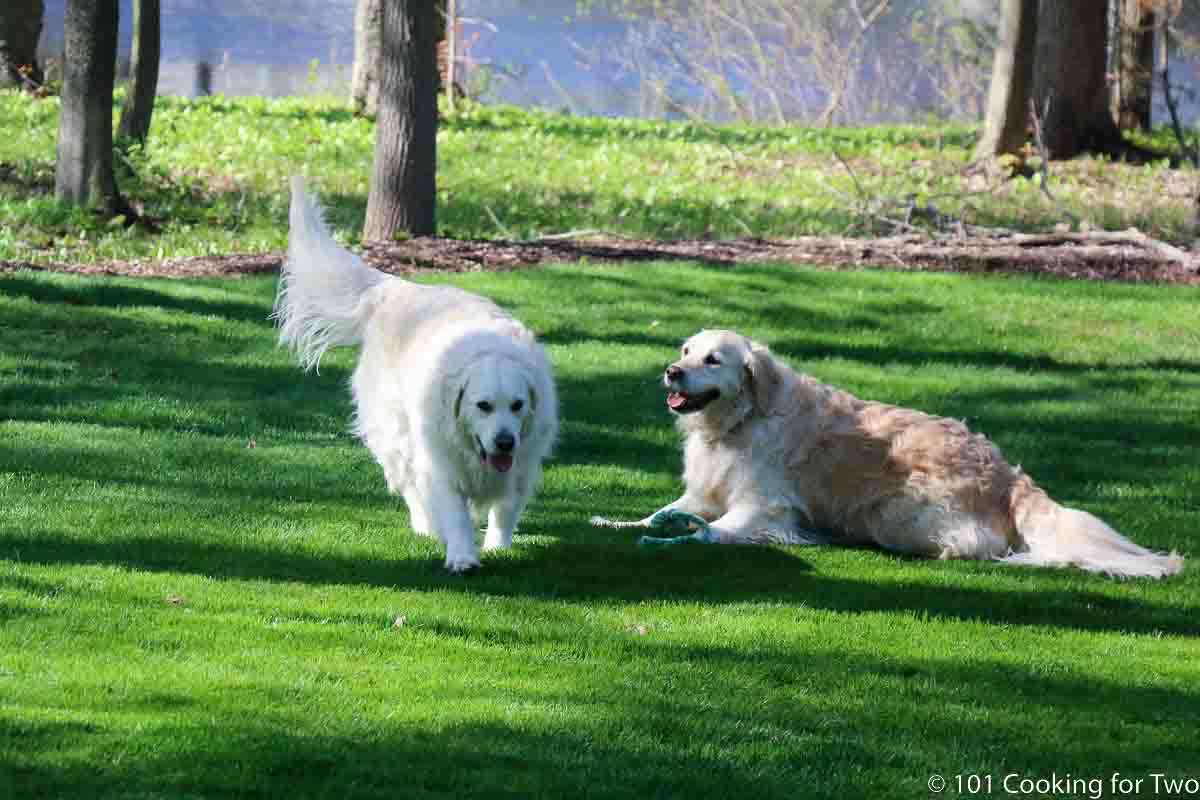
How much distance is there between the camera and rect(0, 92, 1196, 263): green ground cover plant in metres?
16.7

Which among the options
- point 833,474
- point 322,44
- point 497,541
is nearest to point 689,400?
point 833,474

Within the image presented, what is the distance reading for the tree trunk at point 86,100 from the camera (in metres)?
14.6

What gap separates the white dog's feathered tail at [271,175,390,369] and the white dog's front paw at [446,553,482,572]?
7.01 ft

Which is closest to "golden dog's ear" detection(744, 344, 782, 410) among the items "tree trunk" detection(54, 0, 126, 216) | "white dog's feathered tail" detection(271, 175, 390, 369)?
"white dog's feathered tail" detection(271, 175, 390, 369)

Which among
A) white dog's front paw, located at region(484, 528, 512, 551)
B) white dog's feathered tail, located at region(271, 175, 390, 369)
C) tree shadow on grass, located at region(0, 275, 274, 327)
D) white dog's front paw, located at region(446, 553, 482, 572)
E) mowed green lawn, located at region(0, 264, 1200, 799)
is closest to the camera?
mowed green lawn, located at region(0, 264, 1200, 799)

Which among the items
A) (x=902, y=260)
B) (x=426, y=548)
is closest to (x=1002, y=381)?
(x=902, y=260)

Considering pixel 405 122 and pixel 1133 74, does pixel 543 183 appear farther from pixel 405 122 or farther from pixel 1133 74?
pixel 1133 74

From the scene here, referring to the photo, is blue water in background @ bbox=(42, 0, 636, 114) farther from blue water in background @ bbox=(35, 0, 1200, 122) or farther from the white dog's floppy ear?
the white dog's floppy ear

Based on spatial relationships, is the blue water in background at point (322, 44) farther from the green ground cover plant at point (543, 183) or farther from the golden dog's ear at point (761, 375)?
the golden dog's ear at point (761, 375)

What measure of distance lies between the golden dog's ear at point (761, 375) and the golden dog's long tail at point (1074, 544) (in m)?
1.32

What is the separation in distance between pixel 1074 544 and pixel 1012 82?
14.0 meters

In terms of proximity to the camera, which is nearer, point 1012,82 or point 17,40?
point 1012,82

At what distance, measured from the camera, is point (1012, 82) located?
20.5m

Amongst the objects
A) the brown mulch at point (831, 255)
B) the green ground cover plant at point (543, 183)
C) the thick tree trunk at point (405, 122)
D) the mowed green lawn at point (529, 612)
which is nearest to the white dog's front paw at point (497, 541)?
the mowed green lawn at point (529, 612)
